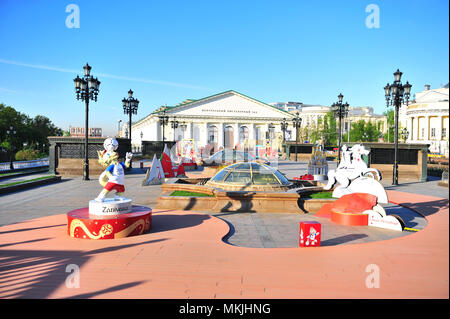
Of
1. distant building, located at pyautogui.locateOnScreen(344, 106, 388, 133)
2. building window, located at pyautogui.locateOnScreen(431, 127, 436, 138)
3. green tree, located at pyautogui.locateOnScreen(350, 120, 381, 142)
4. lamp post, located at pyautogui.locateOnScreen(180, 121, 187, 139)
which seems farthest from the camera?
distant building, located at pyautogui.locateOnScreen(344, 106, 388, 133)

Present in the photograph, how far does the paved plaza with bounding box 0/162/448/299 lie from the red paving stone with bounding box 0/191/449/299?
2 cm

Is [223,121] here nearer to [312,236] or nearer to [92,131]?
[92,131]

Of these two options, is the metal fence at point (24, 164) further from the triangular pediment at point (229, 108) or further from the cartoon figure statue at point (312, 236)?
the triangular pediment at point (229, 108)

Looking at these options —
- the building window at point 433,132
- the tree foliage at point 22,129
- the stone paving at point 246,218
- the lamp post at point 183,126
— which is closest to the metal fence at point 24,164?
the stone paving at point 246,218

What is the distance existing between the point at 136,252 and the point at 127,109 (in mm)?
24348

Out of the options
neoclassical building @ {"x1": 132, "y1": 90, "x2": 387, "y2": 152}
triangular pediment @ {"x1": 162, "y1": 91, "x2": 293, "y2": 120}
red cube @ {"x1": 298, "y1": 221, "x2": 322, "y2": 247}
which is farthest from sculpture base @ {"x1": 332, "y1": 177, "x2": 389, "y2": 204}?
triangular pediment @ {"x1": 162, "y1": 91, "x2": 293, "y2": 120}

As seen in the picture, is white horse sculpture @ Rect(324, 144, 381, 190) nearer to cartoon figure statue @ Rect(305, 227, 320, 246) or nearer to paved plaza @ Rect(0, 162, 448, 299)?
paved plaza @ Rect(0, 162, 448, 299)

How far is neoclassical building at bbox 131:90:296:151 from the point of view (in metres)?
86.1

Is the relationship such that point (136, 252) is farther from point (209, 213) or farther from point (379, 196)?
point (379, 196)

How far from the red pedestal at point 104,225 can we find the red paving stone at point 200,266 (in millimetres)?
214

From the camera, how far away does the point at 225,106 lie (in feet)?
292

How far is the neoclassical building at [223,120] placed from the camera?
3388 inches

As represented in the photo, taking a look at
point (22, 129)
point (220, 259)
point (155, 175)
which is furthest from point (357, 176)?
point (22, 129)

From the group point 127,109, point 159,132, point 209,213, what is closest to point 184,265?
point 209,213
